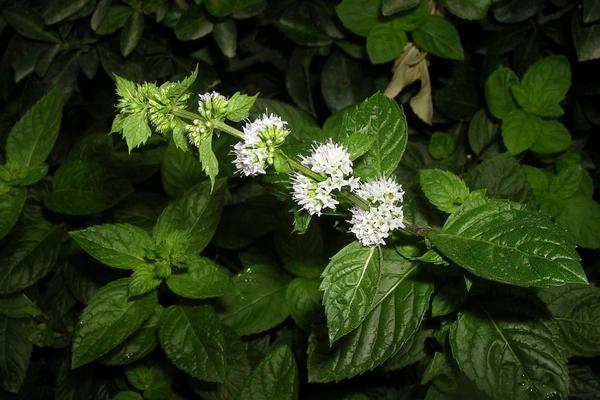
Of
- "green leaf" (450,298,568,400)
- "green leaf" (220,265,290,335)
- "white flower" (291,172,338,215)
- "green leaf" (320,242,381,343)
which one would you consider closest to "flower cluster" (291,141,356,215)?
"white flower" (291,172,338,215)

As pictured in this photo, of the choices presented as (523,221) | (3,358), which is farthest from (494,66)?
(3,358)

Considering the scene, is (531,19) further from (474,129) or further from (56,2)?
(56,2)

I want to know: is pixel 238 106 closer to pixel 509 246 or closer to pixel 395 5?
pixel 509 246

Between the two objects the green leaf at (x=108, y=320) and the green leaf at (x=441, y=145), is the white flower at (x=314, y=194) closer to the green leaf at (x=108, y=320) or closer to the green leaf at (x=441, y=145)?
the green leaf at (x=108, y=320)

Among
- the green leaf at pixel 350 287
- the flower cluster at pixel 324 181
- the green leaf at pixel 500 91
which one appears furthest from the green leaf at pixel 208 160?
the green leaf at pixel 500 91

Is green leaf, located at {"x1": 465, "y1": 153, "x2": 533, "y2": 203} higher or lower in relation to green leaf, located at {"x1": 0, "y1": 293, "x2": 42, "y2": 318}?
higher

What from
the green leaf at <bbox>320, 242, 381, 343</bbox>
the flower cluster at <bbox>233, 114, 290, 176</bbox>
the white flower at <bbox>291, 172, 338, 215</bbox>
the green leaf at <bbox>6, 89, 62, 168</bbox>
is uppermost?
the flower cluster at <bbox>233, 114, 290, 176</bbox>

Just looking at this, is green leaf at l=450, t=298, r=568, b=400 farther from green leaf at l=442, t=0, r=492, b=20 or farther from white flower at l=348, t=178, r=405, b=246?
green leaf at l=442, t=0, r=492, b=20

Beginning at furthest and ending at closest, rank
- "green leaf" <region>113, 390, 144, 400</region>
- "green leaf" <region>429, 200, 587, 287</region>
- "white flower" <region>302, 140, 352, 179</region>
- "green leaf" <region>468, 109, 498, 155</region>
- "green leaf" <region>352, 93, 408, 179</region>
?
"green leaf" <region>468, 109, 498, 155</region>
"green leaf" <region>113, 390, 144, 400</region>
"green leaf" <region>352, 93, 408, 179</region>
"white flower" <region>302, 140, 352, 179</region>
"green leaf" <region>429, 200, 587, 287</region>
